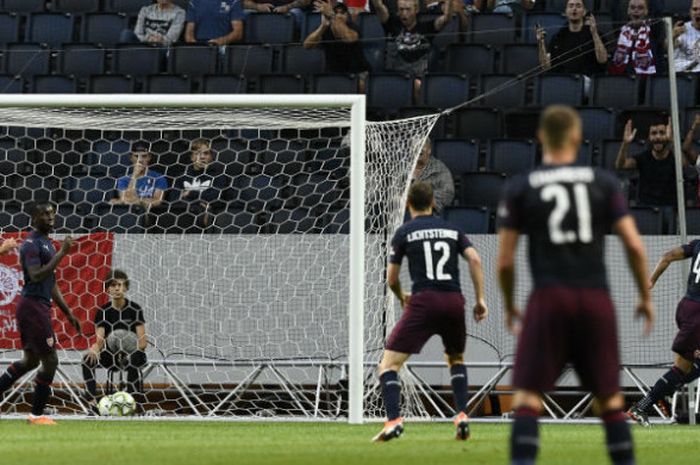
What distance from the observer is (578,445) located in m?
11.7

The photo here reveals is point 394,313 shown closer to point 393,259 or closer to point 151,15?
point 393,259

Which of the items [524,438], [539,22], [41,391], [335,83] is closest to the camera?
[524,438]

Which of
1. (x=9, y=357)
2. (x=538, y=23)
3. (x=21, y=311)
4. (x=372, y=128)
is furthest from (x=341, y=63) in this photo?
(x=21, y=311)

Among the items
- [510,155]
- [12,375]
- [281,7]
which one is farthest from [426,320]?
[281,7]

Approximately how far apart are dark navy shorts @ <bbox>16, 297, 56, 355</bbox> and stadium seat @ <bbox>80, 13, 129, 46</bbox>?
26.8ft

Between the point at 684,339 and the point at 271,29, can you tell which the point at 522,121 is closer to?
the point at 271,29

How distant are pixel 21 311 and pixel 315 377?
3.94 m

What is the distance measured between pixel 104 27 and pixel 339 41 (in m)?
3.71

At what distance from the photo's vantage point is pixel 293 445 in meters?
11.5

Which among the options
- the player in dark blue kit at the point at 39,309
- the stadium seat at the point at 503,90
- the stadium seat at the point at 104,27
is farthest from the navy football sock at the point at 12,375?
the stadium seat at the point at 104,27

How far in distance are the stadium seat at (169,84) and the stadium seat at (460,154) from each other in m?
3.52

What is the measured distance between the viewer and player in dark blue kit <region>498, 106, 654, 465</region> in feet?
22.7

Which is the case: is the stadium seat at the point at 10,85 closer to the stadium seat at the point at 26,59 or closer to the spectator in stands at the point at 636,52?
the stadium seat at the point at 26,59

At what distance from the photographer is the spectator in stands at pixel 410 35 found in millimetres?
20344
